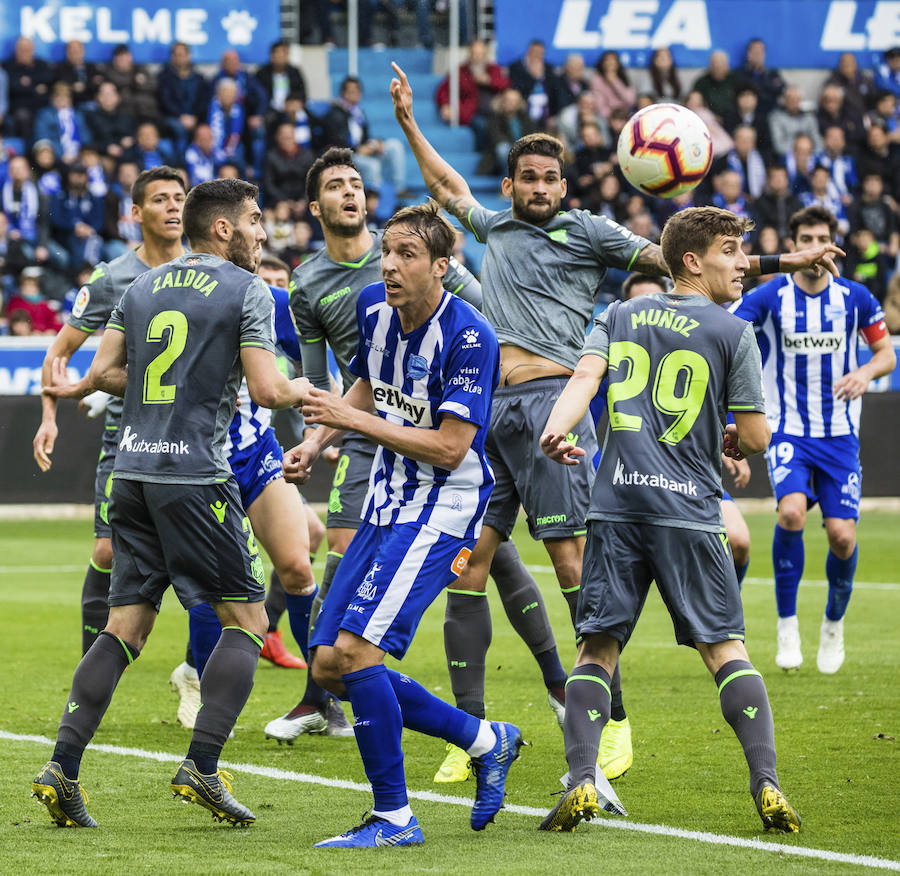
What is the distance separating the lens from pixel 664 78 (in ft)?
79.0

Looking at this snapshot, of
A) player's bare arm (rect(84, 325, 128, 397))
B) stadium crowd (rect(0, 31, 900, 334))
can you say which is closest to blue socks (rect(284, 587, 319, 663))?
player's bare arm (rect(84, 325, 128, 397))

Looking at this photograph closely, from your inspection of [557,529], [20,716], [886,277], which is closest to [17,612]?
[20,716]

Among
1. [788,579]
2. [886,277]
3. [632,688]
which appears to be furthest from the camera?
[886,277]

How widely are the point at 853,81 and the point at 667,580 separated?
2078 centimetres

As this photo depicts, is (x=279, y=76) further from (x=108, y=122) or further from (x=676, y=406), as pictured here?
(x=676, y=406)

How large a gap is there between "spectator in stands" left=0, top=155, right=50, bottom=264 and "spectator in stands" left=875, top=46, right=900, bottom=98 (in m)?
13.1

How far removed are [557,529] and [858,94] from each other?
1942 centimetres

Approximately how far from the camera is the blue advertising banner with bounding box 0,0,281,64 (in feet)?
73.3

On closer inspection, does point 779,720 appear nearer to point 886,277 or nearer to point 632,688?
point 632,688

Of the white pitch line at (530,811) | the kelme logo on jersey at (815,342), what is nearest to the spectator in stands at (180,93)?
the kelme logo on jersey at (815,342)

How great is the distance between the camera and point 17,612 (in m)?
11.4

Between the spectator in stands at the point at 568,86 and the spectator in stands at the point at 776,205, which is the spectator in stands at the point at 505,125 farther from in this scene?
the spectator in stands at the point at 776,205

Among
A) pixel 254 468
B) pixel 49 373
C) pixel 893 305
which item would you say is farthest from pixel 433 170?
pixel 893 305

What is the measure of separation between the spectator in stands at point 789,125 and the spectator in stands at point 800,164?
1.05ft
